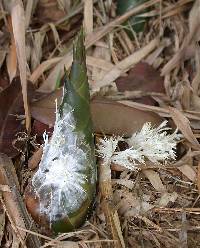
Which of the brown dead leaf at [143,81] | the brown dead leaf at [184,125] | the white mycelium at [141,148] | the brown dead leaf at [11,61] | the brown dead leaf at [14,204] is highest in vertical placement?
the brown dead leaf at [11,61]

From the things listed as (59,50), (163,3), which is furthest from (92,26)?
(163,3)

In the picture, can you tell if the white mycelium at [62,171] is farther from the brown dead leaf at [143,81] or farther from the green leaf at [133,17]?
the green leaf at [133,17]

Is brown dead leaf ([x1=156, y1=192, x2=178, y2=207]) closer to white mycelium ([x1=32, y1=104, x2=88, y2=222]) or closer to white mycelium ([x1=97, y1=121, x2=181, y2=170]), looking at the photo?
white mycelium ([x1=97, y1=121, x2=181, y2=170])

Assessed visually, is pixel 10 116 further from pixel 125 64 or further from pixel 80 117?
pixel 125 64

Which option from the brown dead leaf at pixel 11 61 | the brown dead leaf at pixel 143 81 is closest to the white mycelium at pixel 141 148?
the brown dead leaf at pixel 143 81

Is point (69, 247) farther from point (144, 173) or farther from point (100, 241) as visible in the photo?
point (144, 173)

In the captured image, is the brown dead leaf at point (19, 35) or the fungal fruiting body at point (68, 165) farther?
the brown dead leaf at point (19, 35)
